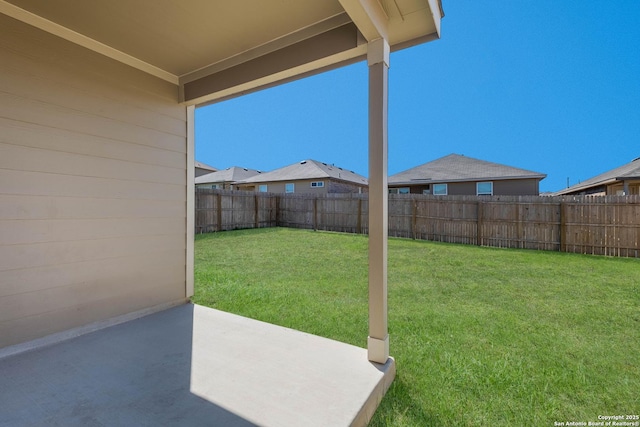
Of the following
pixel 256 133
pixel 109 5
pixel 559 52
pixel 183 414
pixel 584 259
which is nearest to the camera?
pixel 183 414

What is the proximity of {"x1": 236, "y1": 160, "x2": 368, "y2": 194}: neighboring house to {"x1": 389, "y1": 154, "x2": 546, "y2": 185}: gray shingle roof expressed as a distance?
4.10 m

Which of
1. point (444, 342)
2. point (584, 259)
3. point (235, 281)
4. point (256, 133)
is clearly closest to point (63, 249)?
point (235, 281)

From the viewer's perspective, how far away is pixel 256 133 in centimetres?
2231

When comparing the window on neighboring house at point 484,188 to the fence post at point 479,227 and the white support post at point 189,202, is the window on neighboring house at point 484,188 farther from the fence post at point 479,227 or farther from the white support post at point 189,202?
the white support post at point 189,202

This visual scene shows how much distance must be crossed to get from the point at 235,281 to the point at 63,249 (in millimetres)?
2444

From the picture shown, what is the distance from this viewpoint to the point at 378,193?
6.63 feet

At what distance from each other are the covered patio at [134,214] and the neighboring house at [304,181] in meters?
14.8

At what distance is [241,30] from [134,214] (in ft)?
6.63

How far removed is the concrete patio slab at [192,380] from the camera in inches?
60.7

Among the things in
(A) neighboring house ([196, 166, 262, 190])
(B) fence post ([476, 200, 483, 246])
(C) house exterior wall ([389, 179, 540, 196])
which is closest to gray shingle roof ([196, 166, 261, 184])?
(A) neighboring house ([196, 166, 262, 190])

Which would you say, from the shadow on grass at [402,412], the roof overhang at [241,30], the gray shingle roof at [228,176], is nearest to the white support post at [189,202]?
the roof overhang at [241,30]

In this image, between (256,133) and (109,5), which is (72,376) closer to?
(109,5)

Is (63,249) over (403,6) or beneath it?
beneath

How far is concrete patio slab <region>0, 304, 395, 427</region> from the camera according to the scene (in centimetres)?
154
